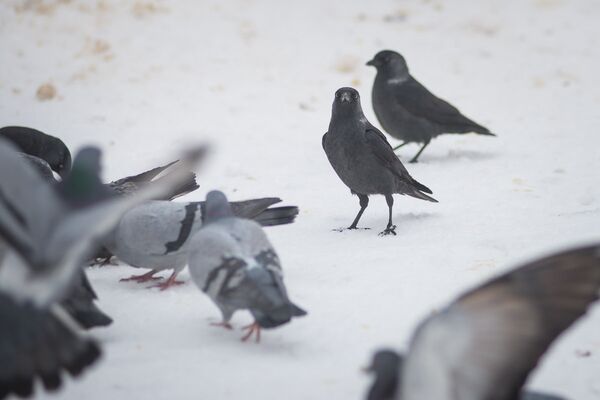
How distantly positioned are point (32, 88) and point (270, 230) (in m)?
3.97

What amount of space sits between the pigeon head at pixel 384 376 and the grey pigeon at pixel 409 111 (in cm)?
435

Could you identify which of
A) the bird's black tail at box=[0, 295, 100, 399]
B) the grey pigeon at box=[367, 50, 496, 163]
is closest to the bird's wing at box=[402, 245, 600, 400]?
the bird's black tail at box=[0, 295, 100, 399]

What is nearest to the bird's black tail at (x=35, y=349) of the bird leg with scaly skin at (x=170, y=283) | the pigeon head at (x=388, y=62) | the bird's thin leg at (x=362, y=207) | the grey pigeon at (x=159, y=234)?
the grey pigeon at (x=159, y=234)

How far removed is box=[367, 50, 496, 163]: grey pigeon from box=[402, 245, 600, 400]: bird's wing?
4.41 metres

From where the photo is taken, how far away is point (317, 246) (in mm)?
4918

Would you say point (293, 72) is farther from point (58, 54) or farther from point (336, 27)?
point (58, 54)

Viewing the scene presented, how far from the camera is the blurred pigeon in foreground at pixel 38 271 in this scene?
2.65 metres

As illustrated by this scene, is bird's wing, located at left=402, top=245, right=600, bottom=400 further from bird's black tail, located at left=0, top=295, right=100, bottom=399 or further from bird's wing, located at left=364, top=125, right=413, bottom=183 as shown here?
bird's wing, located at left=364, top=125, right=413, bottom=183

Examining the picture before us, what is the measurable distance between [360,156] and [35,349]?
9.01ft

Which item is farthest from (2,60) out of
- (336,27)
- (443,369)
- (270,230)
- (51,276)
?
(443,369)

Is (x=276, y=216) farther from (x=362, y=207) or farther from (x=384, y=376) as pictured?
(x=384, y=376)

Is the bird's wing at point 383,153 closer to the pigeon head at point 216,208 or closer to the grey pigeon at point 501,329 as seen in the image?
the pigeon head at point 216,208

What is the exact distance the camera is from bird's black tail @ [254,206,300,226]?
4340 mm

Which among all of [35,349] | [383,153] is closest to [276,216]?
[383,153]
